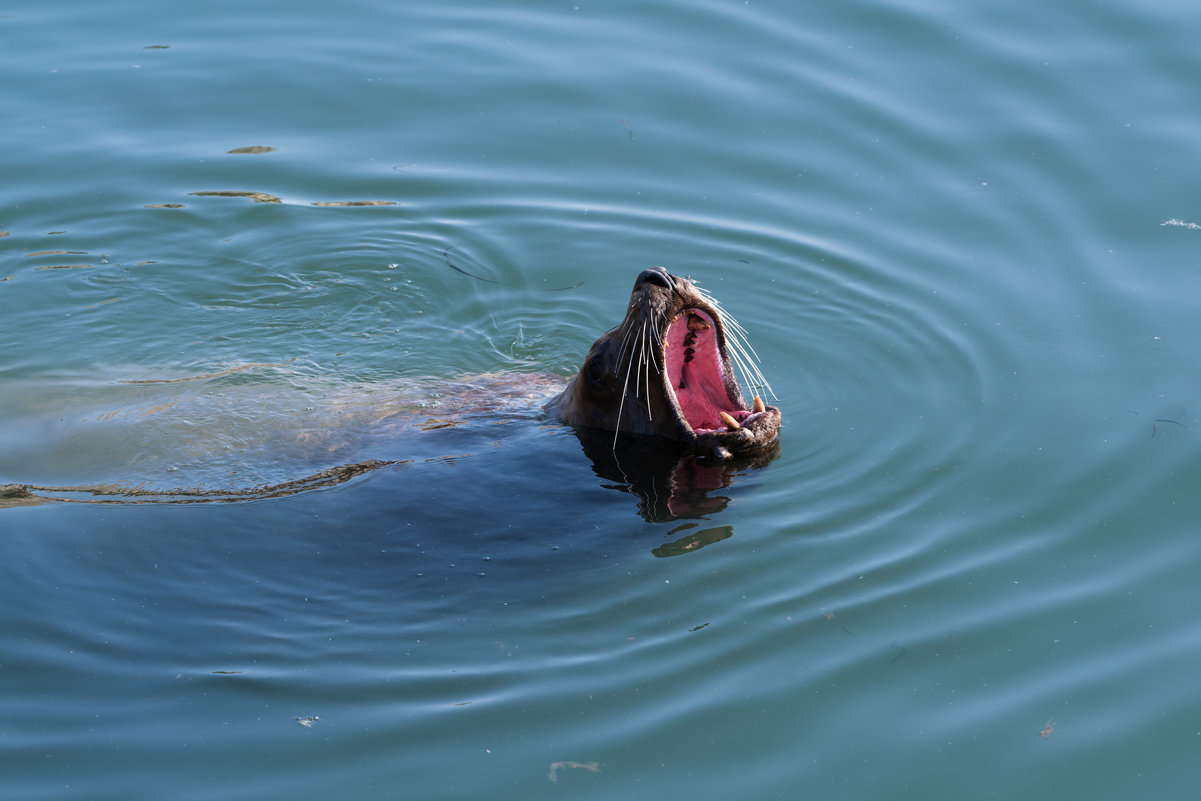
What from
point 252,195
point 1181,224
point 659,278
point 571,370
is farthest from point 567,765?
point 252,195

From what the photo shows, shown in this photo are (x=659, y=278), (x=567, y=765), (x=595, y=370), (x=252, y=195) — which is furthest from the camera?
(x=252, y=195)

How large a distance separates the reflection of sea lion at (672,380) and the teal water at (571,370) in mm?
352

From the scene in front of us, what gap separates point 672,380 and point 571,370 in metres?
1.83

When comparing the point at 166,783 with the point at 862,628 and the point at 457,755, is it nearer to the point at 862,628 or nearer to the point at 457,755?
the point at 457,755

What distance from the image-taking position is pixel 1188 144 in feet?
35.4

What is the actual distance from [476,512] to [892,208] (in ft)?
16.7

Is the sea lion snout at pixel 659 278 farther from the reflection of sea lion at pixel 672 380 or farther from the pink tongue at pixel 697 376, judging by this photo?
the pink tongue at pixel 697 376

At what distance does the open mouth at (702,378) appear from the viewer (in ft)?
24.1

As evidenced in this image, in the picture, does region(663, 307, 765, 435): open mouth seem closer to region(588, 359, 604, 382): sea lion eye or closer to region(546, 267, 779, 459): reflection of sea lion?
region(546, 267, 779, 459): reflection of sea lion

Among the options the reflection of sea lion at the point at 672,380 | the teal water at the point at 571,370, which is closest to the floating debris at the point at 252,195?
the teal water at the point at 571,370

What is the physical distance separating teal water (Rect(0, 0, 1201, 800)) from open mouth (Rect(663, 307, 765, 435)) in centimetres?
42

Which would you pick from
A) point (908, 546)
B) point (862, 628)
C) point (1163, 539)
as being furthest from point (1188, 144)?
point (862, 628)

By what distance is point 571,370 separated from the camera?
9359 mm

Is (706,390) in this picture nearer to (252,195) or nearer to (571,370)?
(571,370)
